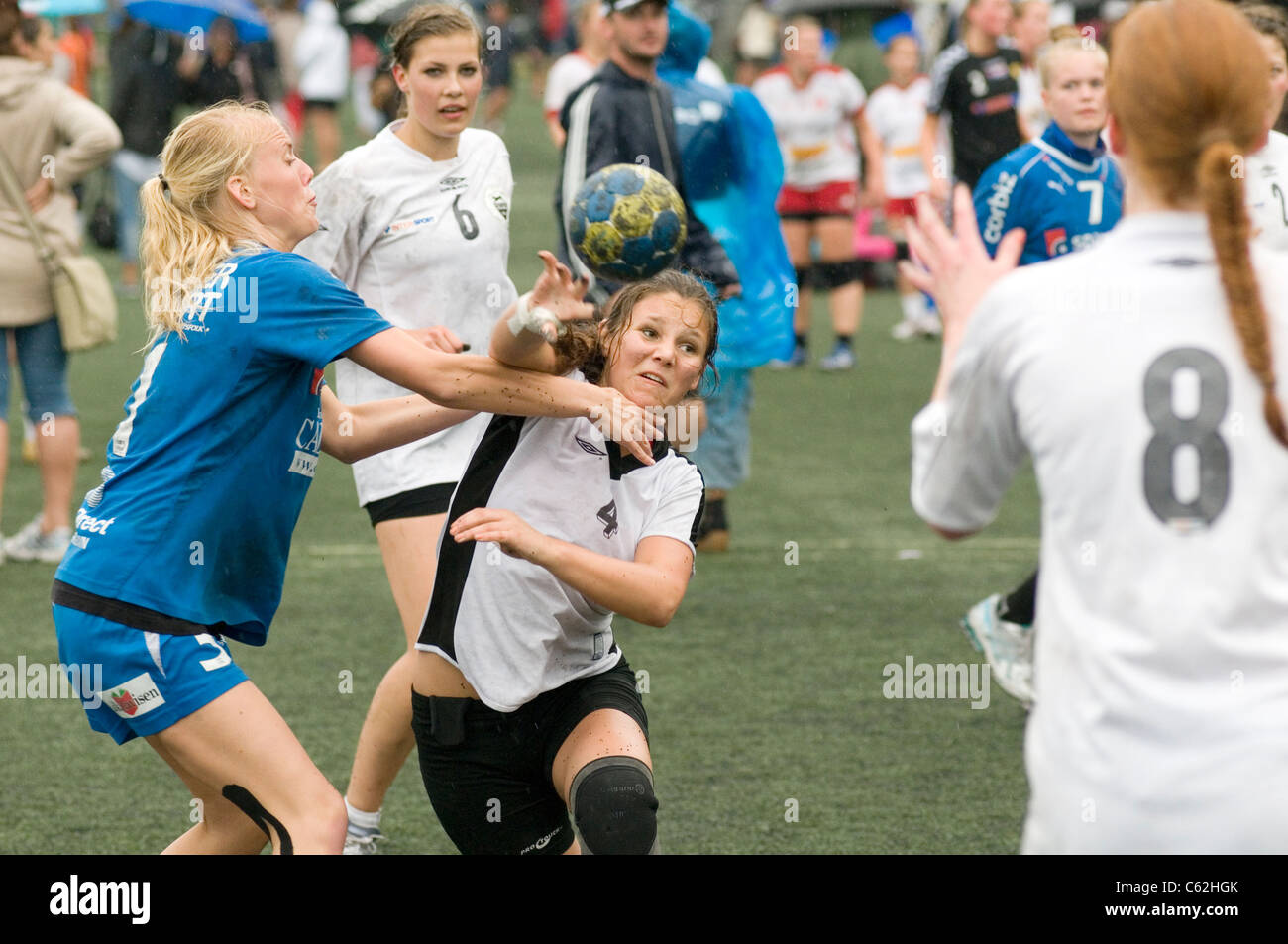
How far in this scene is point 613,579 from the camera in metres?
3.10

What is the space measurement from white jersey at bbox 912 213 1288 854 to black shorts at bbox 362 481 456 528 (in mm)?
2720

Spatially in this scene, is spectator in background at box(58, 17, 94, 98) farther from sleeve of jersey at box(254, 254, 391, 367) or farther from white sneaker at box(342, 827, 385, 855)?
sleeve of jersey at box(254, 254, 391, 367)

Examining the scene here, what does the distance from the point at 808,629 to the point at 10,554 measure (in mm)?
3842

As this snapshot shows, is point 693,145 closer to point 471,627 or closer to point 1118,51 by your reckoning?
point 471,627

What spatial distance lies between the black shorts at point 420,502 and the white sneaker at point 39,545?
141 inches

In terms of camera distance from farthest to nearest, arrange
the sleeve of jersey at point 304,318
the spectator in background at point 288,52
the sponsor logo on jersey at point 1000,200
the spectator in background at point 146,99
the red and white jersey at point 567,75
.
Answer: the spectator in background at point 288,52, the spectator in background at point 146,99, the red and white jersey at point 567,75, the sponsor logo on jersey at point 1000,200, the sleeve of jersey at point 304,318

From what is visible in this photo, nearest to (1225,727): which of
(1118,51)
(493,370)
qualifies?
(1118,51)

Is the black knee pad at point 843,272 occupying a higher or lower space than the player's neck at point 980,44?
lower

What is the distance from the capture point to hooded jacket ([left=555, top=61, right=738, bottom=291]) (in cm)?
688

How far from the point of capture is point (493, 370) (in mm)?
3146

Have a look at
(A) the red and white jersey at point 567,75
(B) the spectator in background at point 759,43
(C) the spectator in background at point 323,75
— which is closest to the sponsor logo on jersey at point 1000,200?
(A) the red and white jersey at point 567,75

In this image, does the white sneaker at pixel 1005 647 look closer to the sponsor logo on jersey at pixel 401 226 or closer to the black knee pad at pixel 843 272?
the sponsor logo on jersey at pixel 401 226

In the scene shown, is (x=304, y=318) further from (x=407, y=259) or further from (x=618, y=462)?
(x=407, y=259)

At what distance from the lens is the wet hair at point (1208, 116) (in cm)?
208
